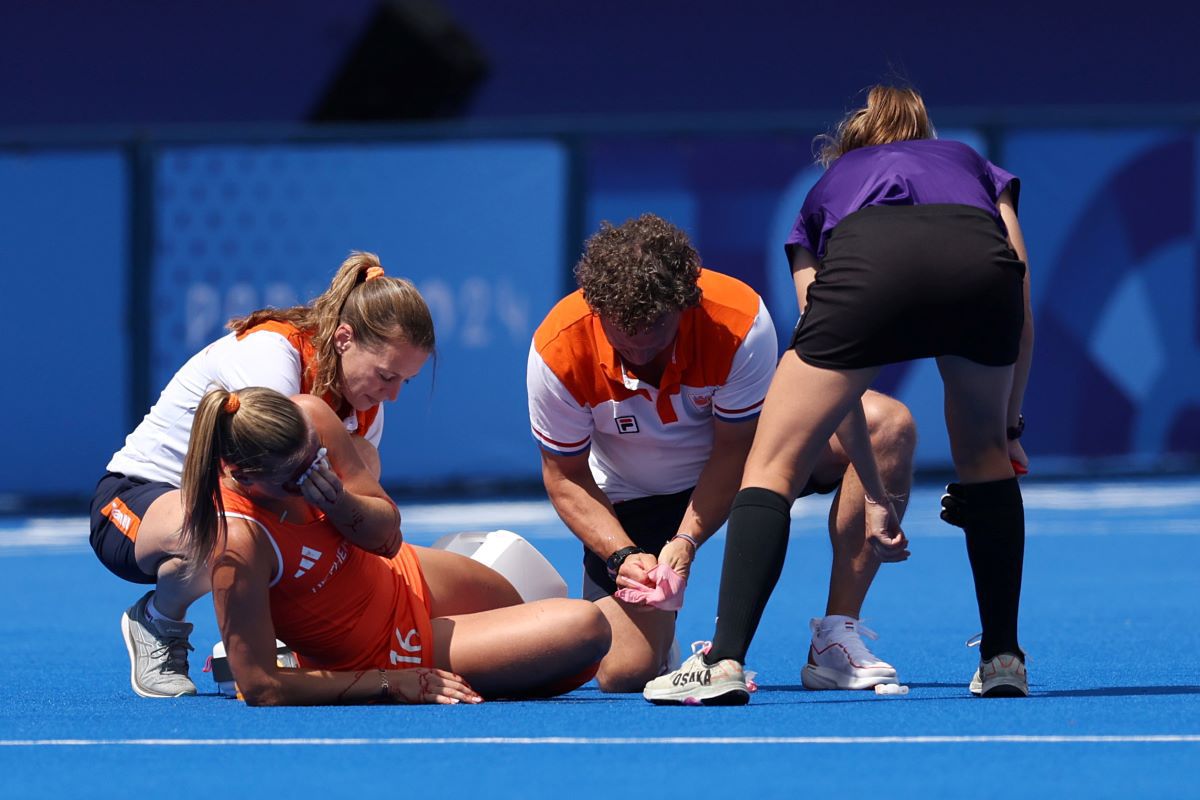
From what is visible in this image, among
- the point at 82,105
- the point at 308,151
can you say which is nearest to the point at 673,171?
the point at 308,151

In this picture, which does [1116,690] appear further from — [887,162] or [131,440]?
[131,440]

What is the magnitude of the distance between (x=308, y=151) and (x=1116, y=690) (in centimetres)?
783

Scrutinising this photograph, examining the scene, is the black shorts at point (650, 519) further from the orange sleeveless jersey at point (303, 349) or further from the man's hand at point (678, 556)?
the orange sleeveless jersey at point (303, 349)

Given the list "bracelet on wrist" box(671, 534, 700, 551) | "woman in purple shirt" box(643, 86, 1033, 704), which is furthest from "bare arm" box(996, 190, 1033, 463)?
"bracelet on wrist" box(671, 534, 700, 551)

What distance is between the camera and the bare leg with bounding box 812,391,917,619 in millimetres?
5508

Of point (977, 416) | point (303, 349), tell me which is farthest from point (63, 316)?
point (977, 416)

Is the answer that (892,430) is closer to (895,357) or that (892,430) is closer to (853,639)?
(853,639)

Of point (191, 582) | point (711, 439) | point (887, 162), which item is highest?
point (887, 162)

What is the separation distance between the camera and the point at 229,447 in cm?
469

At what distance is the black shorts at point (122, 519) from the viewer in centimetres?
547

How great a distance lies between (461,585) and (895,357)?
1495 millimetres

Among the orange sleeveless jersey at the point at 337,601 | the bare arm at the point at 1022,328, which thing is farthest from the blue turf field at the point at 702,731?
the bare arm at the point at 1022,328

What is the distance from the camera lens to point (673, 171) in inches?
481

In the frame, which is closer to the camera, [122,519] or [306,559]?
[306,559]
